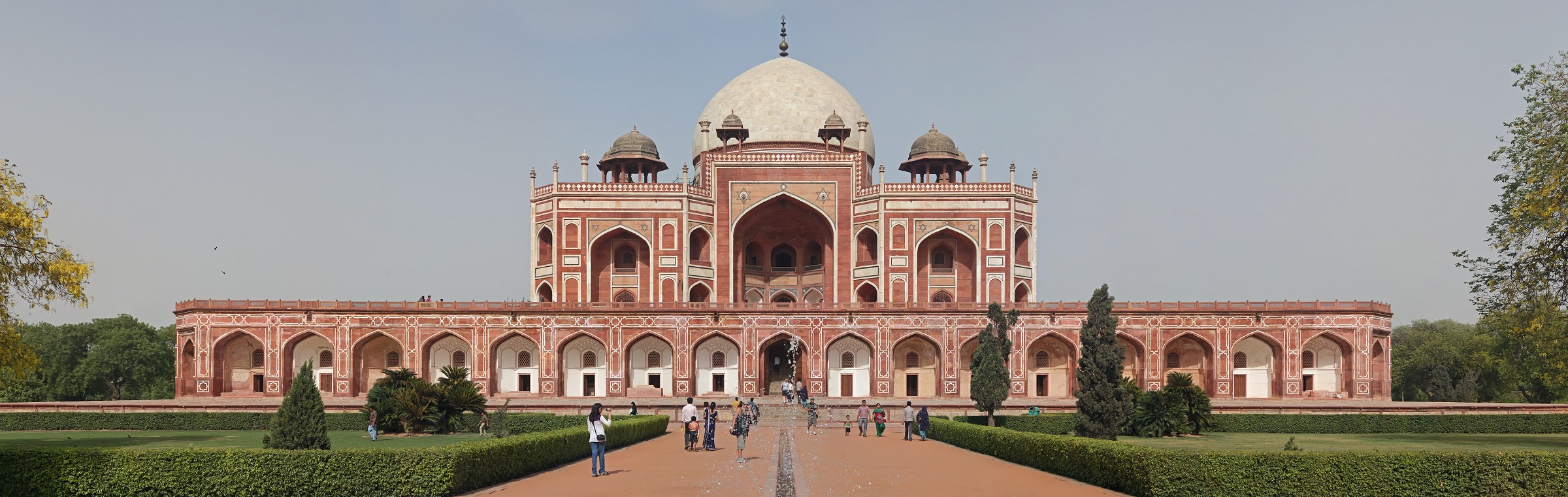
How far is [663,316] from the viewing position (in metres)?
39.6

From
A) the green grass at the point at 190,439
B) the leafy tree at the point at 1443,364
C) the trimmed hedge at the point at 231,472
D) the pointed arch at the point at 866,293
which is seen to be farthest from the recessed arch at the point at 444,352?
the leafy tree at the point at 1443,364

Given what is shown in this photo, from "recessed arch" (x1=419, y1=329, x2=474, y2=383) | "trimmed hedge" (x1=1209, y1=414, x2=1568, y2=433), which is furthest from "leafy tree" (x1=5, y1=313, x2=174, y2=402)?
"trimmed hedge" (x1=1209, y1=414, x2=1568, y2=433)

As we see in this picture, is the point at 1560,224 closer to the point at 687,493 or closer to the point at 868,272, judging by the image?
the point at 687,493

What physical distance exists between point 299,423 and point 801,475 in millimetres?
6252

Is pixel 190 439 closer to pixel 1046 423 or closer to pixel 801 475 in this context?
pixel 801 475

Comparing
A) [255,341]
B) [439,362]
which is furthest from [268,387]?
[439,362]

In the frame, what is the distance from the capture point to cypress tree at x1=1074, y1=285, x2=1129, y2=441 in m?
20.5

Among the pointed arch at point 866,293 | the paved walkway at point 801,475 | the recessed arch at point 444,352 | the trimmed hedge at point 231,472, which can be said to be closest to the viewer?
the trimmed hedge at point 231,472

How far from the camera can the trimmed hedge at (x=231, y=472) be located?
13.5 meters

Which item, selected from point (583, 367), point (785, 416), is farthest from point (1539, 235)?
point (583, 367)

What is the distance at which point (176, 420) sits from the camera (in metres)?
27.9

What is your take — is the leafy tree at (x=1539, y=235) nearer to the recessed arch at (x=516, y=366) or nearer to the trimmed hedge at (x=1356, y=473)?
the trimmed hedge at (x=1356, y=473)

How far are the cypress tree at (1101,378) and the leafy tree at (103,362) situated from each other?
37900 millimetres

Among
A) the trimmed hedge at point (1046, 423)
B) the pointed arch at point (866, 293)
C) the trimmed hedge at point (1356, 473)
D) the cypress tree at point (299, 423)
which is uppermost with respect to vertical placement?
the pointed arch at point (866, 293)
